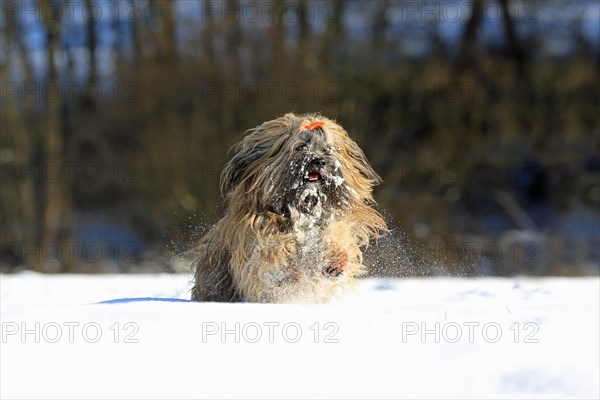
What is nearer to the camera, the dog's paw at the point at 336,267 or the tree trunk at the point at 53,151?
the dog's paw at the point at 336,267

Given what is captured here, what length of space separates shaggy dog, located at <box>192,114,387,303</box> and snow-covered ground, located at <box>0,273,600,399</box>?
1.13 meters

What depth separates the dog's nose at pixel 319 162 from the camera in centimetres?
550

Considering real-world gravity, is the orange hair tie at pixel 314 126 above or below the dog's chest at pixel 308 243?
above

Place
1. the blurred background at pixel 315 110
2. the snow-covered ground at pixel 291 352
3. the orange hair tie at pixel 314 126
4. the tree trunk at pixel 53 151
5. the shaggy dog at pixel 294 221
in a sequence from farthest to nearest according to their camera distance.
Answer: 1. the tree trunk at pixel 53 151
2. the blurred background at pixel 315 110
3. the orange hair tie at pixel 314 126
4. the shaggy dog at pixel 294 221
5. the snow-covered ground at pixel 291 352

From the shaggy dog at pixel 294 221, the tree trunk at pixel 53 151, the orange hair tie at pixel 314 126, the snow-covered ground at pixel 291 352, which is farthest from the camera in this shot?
the tree trunk at pixel 53 151

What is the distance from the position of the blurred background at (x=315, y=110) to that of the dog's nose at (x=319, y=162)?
11120mm

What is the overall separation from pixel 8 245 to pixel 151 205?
2.96 metres

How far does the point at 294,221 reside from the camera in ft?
18.1

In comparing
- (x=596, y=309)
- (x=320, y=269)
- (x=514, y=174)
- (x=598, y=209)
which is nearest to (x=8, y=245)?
(x=514, y=174)

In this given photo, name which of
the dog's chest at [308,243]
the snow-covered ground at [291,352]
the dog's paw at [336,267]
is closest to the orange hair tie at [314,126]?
the dog's chest at [308,243]

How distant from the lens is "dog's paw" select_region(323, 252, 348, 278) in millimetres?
5477

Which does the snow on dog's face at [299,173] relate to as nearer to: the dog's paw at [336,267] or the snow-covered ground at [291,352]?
the dog's paw at [336,267]

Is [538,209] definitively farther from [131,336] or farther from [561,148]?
[131,336]

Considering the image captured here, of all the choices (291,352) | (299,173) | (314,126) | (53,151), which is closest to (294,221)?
(299,173)
